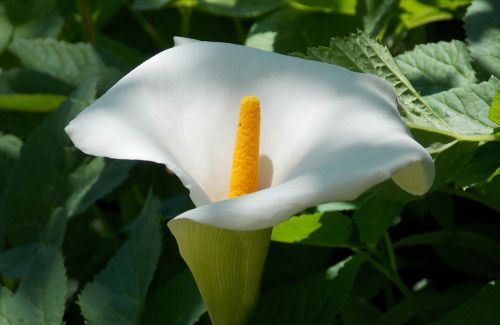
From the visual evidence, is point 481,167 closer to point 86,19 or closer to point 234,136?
point 234,136

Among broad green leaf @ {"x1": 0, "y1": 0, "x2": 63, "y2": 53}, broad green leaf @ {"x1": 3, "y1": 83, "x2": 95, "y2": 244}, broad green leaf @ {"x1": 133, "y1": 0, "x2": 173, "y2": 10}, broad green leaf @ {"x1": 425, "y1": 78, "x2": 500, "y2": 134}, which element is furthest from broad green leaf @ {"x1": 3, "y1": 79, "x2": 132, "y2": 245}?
broad green leaf @ {"x1": 425, "y1": 78, "x2": 500, "y2": 134}

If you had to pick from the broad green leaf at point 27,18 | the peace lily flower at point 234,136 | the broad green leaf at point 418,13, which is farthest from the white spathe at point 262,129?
the broad green leaf at point 27,18

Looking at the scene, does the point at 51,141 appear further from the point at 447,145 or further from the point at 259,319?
the point at 447,145

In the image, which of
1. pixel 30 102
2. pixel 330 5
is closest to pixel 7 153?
pixel 30 102

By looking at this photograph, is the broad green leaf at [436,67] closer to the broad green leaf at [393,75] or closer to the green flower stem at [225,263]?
the broad green leaf at [393,75]

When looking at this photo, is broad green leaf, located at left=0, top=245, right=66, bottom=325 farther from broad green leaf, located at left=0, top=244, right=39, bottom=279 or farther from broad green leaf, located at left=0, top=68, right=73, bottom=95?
broad green leaf, located at left=0, top=68, right=73, bottom=95

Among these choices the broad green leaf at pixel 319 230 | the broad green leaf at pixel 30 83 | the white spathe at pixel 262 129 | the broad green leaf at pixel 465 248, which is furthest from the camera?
the broad green leaf at pixel 30 83

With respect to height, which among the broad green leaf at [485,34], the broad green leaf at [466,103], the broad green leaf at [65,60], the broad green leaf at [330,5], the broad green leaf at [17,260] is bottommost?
the broad green leaf at [17,260]
